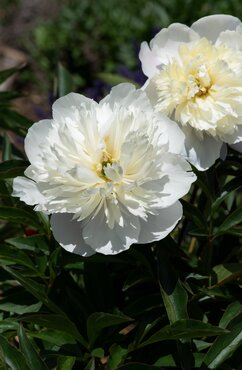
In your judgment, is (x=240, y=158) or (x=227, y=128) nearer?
(x=227, y=128)

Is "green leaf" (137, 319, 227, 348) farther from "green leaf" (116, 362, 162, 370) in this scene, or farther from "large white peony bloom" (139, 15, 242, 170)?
"large white peony bloom" (139, 15, 242, 170)

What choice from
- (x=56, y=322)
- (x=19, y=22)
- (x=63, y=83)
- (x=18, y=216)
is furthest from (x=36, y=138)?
(x=19, y=22)

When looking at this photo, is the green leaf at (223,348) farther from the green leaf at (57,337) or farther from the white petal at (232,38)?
the white petal at (232,38)

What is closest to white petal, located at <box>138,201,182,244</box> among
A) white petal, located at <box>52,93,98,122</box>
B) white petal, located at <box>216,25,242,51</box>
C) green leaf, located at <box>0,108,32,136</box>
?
white petal, located at <box>52,93,98,122</box>

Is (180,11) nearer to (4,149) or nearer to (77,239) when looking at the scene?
(4,149)

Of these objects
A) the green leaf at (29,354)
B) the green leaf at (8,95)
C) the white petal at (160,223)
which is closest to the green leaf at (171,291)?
the white petal at (160,223)

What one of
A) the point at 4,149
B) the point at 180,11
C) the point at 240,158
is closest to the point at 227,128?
the point at 240,158
